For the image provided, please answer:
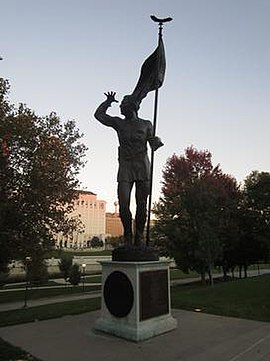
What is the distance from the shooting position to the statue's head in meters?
9.55

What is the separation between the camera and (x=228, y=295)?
15.3 metres

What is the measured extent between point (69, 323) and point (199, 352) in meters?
3.47

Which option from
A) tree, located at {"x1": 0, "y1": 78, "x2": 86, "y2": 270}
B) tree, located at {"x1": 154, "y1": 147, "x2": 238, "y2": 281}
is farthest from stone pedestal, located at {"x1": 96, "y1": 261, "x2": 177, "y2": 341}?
tree, located at {"x1": 154, "y1": 147, "x2": 238, "y2": 281}

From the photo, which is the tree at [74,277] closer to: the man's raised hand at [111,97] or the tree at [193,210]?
the tree at [193,210]

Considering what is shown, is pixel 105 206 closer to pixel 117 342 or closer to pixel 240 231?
pixel 240 231

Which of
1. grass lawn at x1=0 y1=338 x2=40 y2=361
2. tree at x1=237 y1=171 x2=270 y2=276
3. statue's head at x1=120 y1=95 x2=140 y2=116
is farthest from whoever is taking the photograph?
tree at x1=237 y1=171 x2=270 y2=276

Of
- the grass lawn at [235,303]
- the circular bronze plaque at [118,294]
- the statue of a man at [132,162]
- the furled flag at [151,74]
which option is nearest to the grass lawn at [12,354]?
the circular bronze plaque at [118,294]

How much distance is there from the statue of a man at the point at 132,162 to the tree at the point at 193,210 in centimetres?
1855

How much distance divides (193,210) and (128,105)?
19770 millimetres

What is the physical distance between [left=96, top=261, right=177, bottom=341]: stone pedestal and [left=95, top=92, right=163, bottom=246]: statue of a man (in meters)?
0.84

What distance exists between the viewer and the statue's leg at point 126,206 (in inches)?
363

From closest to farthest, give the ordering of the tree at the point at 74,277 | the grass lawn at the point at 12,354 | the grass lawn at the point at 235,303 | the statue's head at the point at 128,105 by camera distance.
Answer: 1. the grass lawn at the point at 12,354
2. the statue's head at the point at 128,105
3. the grass lawn at the point at 235,303
4. the tree at the point at 74,277

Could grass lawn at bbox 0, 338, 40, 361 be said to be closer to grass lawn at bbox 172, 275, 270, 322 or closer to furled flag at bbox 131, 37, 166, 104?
grass lawn at bbox 172, 275, 270, 322

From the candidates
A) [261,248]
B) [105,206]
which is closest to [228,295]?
[261,248]
